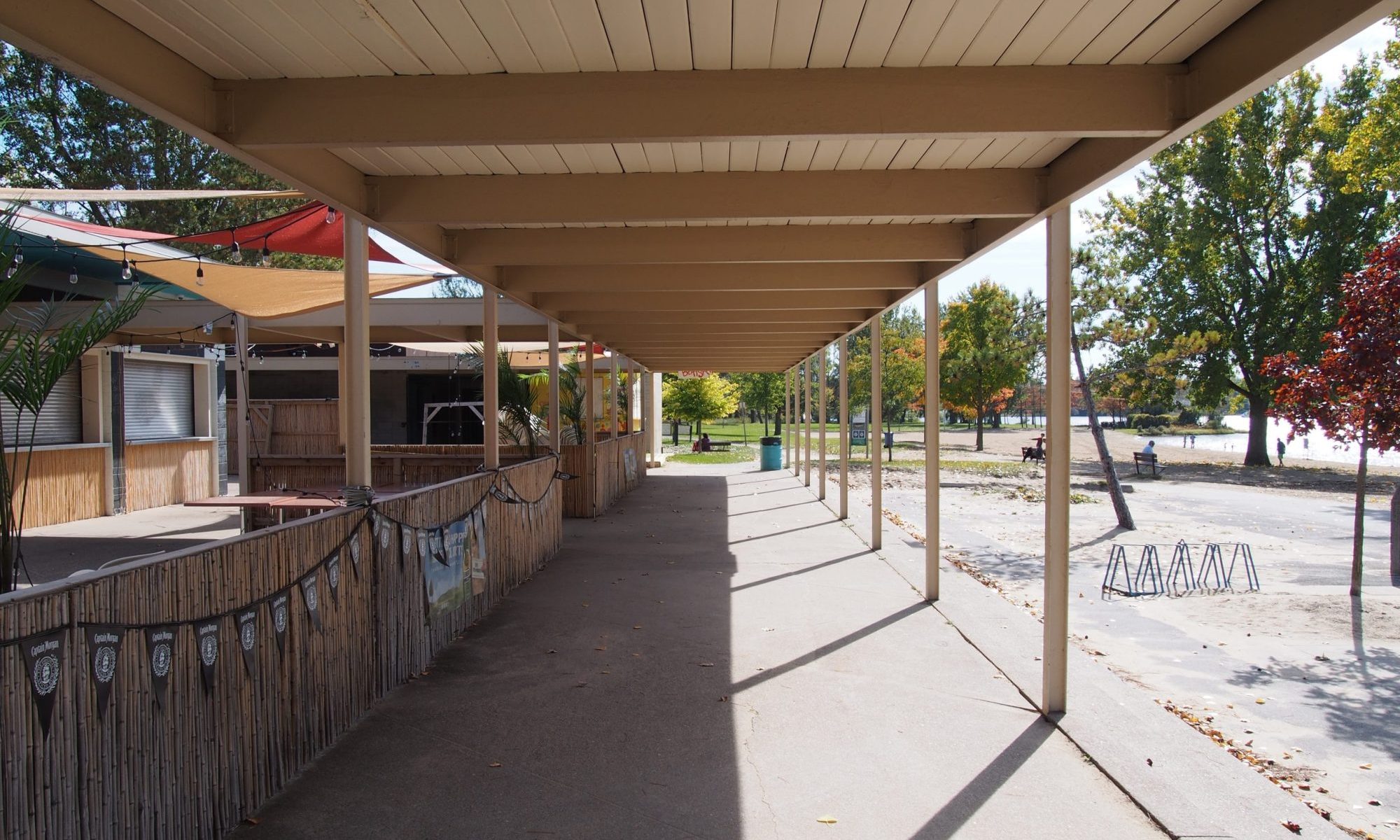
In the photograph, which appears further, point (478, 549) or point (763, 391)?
point (763, 391)

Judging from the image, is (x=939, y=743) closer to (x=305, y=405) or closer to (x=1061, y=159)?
(x=1061, y=159)

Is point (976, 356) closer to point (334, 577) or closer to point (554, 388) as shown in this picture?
point (554, 388)

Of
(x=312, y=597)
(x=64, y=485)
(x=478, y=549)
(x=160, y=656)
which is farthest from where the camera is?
(x=64, y=485)

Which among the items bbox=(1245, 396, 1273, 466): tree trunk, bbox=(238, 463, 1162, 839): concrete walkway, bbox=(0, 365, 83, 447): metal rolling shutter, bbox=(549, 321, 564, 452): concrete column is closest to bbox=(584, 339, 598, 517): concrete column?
bbox=(549, 321, 564, 452): concrete column

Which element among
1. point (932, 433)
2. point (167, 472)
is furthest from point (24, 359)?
point (167, 472)

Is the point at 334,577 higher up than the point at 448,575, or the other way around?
the point at 334,577

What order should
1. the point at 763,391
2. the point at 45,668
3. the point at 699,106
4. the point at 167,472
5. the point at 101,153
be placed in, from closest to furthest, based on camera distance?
1. the point at 45,668
2. the point at 699,106
3. the point at 167,472
4. the point at 101,153
5. the point at 763,391

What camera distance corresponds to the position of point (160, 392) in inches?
570

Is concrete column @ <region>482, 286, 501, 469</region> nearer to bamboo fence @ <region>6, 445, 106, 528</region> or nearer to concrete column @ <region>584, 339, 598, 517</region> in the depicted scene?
concrete column @ <region>584, 339, 598, 517</region>

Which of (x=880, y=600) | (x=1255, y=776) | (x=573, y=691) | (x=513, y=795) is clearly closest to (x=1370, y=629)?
(x=880, y=600)

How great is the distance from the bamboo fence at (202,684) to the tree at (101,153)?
21.4 m

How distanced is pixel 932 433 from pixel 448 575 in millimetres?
4093

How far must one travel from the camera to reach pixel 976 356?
3556cm

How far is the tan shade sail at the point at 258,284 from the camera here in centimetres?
818
